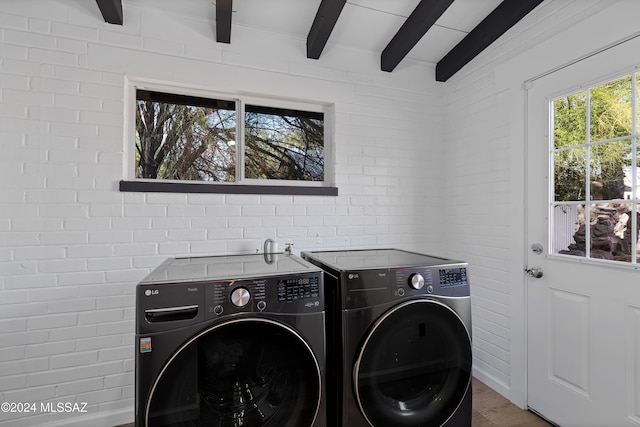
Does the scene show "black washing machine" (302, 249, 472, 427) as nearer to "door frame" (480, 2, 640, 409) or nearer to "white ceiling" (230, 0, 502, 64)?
"door frame" (480, 2, 640, 409)

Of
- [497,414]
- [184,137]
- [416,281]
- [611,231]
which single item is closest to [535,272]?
[611,231]

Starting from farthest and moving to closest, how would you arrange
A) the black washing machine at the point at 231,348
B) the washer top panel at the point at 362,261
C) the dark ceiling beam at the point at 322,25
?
the dark ceiling beam at the point at 322,25
the washer top panel at the point at 362,261
the black washing machine at the point at 231,348

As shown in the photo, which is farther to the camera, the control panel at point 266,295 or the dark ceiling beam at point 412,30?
the dark ceiling beam at point 412,30

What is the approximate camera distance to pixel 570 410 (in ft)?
5.89

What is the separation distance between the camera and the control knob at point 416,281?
148 cm

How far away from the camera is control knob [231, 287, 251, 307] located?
1.23 m

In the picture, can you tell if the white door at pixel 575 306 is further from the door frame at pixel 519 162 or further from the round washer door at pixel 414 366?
the round washer door at pixel 414 366

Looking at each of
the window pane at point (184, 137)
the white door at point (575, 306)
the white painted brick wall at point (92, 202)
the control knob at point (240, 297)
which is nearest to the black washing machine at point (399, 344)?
the control knob at point (240, 297)

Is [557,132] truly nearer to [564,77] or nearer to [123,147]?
[564,77]

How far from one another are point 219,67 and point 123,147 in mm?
763

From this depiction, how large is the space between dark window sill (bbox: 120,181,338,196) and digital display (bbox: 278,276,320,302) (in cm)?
97

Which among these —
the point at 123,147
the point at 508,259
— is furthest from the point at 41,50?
the point at 508,259

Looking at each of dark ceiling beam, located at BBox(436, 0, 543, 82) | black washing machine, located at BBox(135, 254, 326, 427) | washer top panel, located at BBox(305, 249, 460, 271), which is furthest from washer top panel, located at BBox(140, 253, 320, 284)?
dark ceiling beam, located at BBox(436, 0, 543, 82)

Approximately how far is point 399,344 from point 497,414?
1.09m
